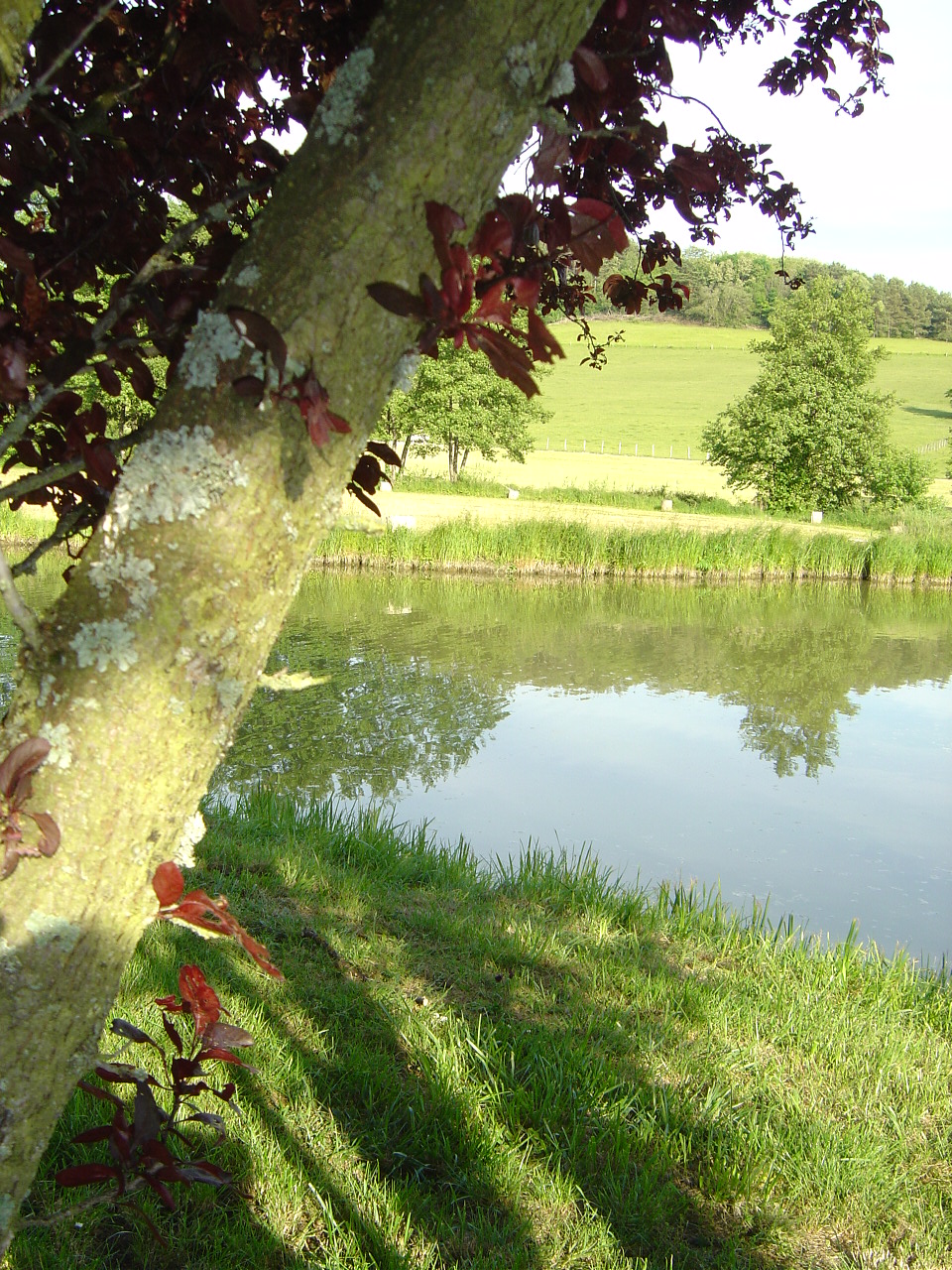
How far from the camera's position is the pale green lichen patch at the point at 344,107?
1083 mm

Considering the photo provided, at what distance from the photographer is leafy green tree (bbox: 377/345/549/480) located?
24.4 meters

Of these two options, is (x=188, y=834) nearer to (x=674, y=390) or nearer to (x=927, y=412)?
(x=674, y=390)

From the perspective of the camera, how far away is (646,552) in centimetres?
1903

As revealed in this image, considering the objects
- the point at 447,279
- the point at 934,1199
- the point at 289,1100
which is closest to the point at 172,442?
the point at 447,279

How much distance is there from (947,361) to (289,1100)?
79.9 meters

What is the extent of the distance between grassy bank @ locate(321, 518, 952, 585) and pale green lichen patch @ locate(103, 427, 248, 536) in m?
16.8

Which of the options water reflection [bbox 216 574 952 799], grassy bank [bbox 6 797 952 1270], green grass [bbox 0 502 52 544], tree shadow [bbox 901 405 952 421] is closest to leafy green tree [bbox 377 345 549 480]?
water reflection [bbox 216 574 952 799]

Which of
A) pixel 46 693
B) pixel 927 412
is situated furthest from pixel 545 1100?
pixel 927 412

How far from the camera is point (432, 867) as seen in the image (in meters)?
4.98

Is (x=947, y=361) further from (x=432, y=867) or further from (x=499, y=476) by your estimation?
(x=432, y=867)

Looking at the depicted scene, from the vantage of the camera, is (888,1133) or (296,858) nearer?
(888,1133)

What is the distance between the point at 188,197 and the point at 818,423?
27054 mm

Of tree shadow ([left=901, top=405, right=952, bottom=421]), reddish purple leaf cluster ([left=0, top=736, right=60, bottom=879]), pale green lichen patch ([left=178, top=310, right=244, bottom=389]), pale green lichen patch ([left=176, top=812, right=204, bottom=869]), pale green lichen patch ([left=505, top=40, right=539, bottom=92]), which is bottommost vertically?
pale green lichen patch ([left=176, top=812, right=204, bottom=869])

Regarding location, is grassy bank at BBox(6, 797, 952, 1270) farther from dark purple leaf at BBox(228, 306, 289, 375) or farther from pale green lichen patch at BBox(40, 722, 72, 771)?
dark purple leaf at BBox(228, 306, 289, 375)
